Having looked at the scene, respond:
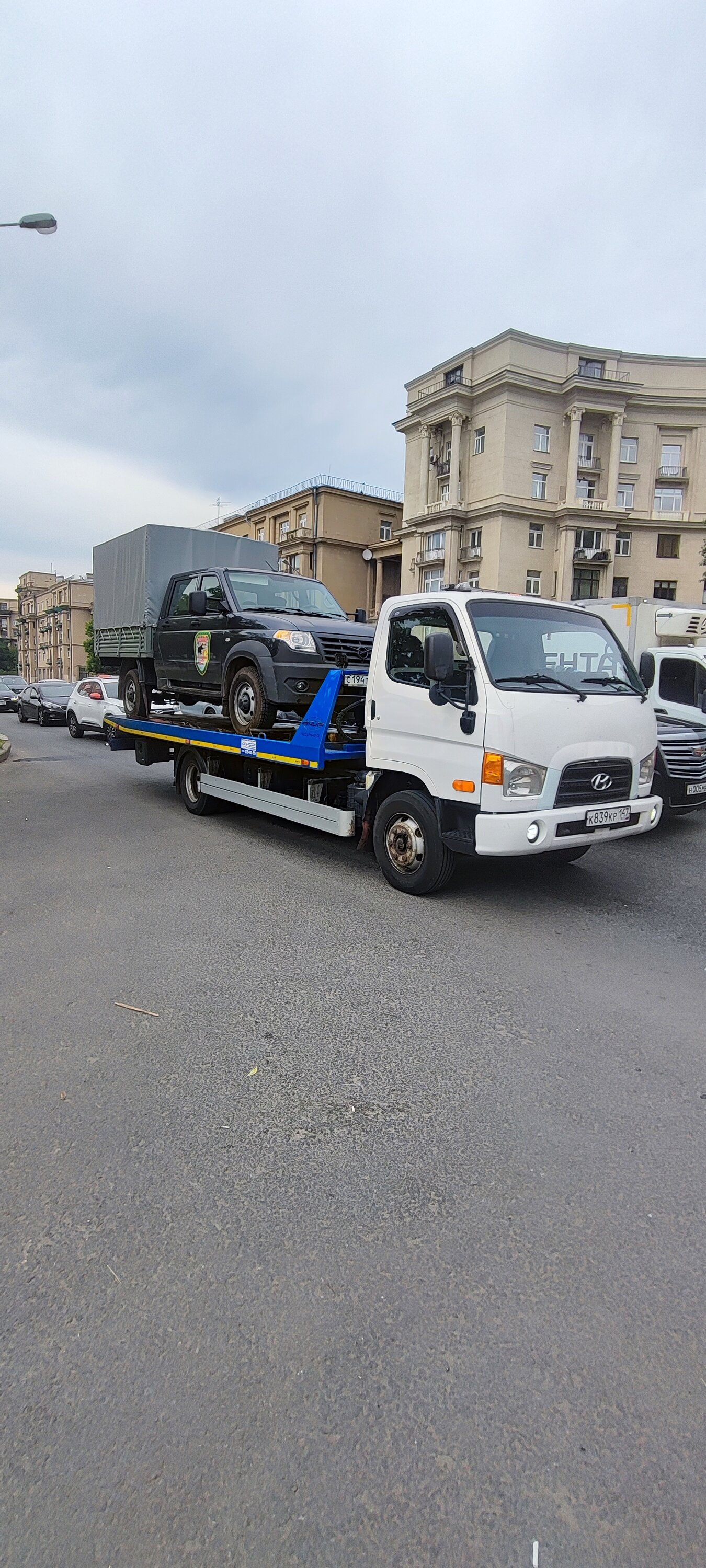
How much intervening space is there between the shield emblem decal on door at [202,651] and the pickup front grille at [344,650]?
69.7 inches

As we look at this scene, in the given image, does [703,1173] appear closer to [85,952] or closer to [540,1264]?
[540,1264]

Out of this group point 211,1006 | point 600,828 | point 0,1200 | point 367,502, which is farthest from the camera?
point 367,502

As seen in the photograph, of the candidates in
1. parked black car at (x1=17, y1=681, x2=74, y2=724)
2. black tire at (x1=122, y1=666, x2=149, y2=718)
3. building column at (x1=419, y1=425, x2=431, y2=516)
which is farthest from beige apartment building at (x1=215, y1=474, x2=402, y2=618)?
black tire at (x1=122, y1=666, x2=149, y2=718)

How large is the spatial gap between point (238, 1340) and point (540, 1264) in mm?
889

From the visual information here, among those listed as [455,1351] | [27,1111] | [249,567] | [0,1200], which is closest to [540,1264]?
[455,1351]

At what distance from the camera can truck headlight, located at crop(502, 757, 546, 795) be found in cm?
520

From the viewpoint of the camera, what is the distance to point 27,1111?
10.2ft

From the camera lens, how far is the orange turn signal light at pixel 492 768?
5.20 meters

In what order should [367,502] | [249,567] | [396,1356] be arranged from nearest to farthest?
[396,1356] → [249,567] → [367,502]

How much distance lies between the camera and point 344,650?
7.82 m

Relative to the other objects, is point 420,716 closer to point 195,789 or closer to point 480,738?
point 480,738

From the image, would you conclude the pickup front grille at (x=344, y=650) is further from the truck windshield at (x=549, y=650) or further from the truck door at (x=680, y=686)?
the truck door at (x=680, y=686)

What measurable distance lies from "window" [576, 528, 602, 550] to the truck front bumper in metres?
41.9

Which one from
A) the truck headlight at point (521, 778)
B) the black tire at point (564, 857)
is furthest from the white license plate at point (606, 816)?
the black tire at point (564, 857)
